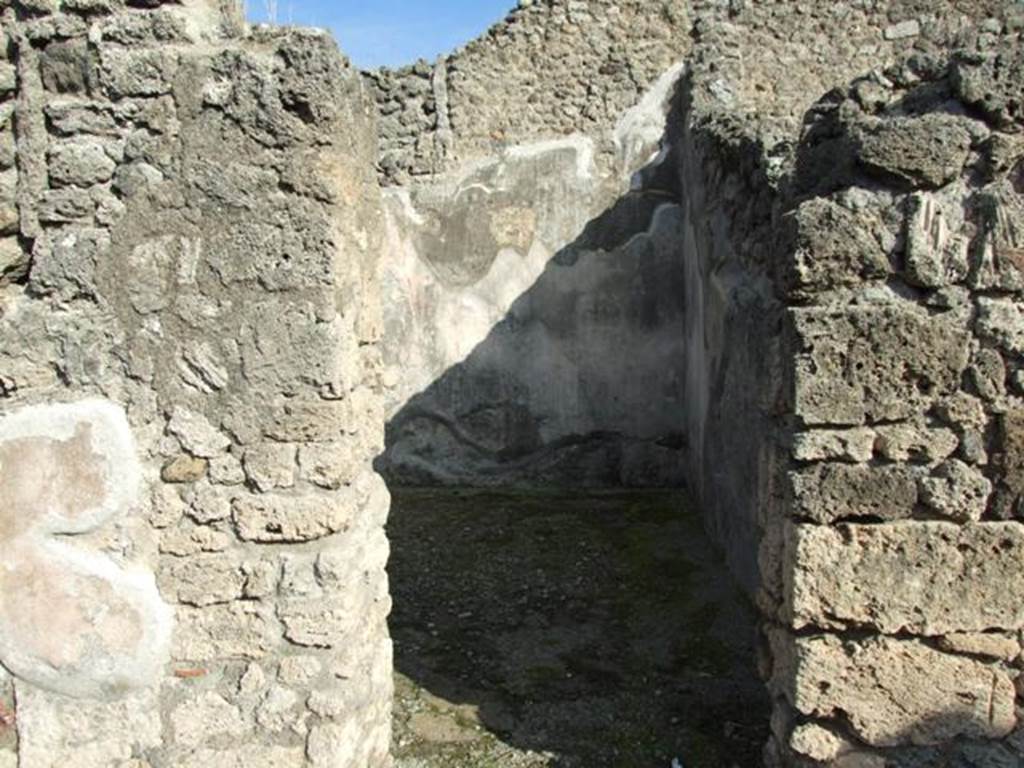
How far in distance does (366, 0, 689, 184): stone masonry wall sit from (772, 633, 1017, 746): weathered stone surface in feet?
14.6

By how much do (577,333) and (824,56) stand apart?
2402mm

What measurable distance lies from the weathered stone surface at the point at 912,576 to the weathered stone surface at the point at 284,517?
1177 millimetres

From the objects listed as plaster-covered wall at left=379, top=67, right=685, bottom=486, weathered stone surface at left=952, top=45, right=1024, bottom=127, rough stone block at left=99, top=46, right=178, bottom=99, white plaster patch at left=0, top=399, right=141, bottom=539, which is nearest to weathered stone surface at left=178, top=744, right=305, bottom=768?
white plaster patch at left=0, top=399, right=141, bottom=539

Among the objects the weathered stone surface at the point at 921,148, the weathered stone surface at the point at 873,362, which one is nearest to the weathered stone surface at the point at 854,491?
the weathered stone surface at the point at 873,362

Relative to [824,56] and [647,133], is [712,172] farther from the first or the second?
[824,56]

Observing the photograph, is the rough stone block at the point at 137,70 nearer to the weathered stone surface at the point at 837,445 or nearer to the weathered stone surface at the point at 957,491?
the weathered stone surface at the point at 837,445

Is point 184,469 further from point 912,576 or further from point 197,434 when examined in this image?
point 912,576

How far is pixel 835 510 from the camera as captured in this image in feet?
7.39

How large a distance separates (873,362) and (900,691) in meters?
0.82

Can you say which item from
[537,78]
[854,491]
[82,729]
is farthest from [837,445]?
[537,78]

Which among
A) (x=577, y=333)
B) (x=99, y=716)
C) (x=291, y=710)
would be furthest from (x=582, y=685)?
(x=577, y=333)

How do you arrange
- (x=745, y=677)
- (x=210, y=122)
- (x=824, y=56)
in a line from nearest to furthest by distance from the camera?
(x=210, y=122) < (x=745, y=677) < (x=824, y=56)

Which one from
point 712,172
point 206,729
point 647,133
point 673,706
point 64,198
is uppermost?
point 647,133

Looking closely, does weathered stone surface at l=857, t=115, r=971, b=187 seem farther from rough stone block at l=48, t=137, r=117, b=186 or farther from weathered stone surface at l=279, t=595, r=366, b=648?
rough stone block at l=48, t=137, r=117, b=186
